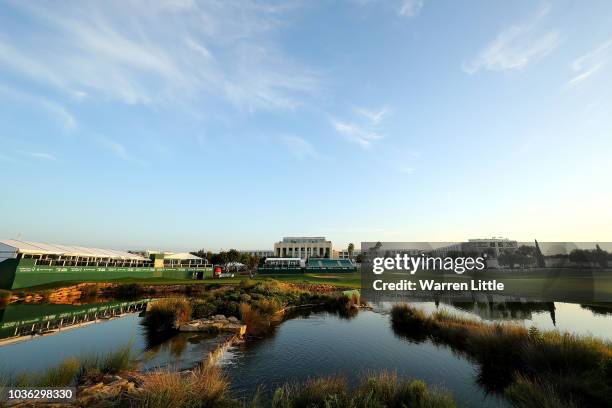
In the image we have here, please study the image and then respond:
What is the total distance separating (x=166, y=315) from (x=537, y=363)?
20.1 meters

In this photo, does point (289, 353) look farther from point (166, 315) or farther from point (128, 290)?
point (128, 290)

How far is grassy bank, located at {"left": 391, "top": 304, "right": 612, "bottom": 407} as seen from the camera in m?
8.91

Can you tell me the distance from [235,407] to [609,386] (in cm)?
1105

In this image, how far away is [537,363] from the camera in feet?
38.7

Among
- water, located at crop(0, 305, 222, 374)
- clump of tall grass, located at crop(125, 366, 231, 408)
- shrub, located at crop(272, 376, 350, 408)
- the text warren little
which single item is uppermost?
the text warren little

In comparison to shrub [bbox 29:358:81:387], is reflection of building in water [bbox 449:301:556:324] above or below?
below

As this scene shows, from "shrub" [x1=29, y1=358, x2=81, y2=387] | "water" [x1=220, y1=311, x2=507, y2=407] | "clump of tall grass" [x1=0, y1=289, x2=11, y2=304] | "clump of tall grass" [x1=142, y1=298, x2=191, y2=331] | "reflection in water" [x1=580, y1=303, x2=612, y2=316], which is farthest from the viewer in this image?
"clump of tall grass" [x1=0, y1=289, x2=11, y2=304]

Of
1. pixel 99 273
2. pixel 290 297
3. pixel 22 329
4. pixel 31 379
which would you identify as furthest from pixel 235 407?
pixel 99 273

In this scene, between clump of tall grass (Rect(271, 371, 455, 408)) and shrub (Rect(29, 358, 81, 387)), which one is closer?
clump of tall grass (Rect(271, 371, 455, 408))

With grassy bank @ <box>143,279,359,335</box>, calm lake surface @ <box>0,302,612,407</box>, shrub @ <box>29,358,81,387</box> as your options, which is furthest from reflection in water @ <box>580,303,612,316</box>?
shrub @ <box>29,358,81,387</box>

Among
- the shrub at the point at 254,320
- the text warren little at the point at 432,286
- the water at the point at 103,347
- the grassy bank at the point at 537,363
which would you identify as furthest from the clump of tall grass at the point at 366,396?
the text warren little at the point at 432,286

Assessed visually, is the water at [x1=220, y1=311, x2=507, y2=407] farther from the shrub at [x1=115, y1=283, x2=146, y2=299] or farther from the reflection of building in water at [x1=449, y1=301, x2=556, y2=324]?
the shrub at [x1=115, y1=283, x2=146, y2=299]

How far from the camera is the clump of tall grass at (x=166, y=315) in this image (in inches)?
768

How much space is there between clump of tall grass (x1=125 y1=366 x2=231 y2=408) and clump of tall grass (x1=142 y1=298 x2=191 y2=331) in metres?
12.4
